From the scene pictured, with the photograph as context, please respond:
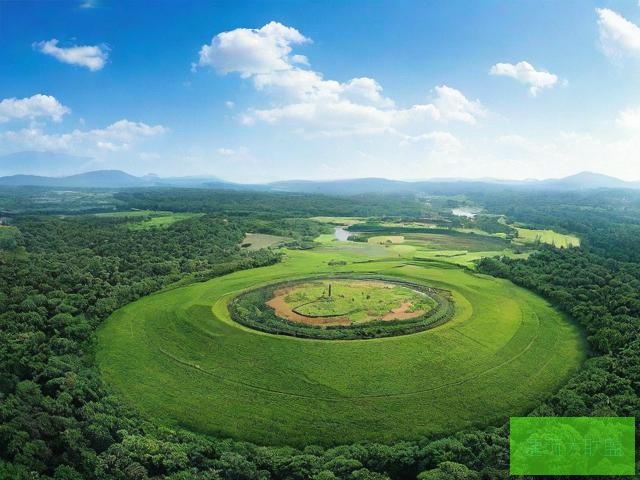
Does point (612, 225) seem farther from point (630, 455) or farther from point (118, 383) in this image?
point (118, 383)

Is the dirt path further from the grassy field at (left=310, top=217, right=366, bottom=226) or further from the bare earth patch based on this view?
the grassy field at (left=310, top=217, right=366, bottom=226)

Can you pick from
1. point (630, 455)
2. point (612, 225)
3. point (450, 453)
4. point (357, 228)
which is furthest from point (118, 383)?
point (612, 225)

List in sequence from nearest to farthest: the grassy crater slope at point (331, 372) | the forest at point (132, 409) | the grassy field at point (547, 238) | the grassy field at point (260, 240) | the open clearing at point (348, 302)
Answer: the forest at point (132, 409), the grassy crater slope at point (331, 372), the open clearing at point (348, 302), the grassy field at point (260, 240), the grassy field at point (547, 238)

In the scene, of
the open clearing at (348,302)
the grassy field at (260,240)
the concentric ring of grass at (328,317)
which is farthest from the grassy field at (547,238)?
the grassy field at (260,240)

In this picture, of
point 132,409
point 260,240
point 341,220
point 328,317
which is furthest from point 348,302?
point 341,220

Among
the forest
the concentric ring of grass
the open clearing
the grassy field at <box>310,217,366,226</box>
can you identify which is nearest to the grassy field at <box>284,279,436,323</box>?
the open clearing

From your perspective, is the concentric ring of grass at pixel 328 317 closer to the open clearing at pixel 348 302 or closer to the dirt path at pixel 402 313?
the open clearing at pixel 348 302
